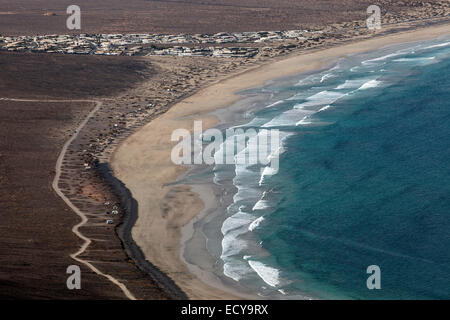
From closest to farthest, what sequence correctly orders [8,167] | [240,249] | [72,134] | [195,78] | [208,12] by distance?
1. [240,249]
2. [8,167]
3. [72,134]
4. [195,78]
5. [208,12]

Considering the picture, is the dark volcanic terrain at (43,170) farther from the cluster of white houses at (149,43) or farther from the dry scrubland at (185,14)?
the dry scrubland at (185,14)

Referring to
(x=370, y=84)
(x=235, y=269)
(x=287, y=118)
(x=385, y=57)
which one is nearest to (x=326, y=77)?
(x=370, y=84)

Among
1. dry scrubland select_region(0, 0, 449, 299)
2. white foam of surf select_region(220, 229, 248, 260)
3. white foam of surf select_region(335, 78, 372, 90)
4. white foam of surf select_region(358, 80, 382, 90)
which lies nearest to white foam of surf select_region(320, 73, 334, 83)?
white foam of surf select_region(335, 78, 372, 90)

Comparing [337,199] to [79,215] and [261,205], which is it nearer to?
[261,205]

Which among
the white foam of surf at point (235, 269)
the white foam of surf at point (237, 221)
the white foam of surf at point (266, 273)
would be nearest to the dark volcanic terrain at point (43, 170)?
the white foam of surf at point (235, 269)

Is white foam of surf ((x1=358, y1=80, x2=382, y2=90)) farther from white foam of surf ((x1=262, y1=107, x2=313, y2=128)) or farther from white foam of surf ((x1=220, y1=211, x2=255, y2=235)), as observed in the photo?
white foam of surf ((x1=220, y1=211, x2=255, y2=235))

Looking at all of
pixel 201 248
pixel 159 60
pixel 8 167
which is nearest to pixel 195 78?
pixel 159 60
